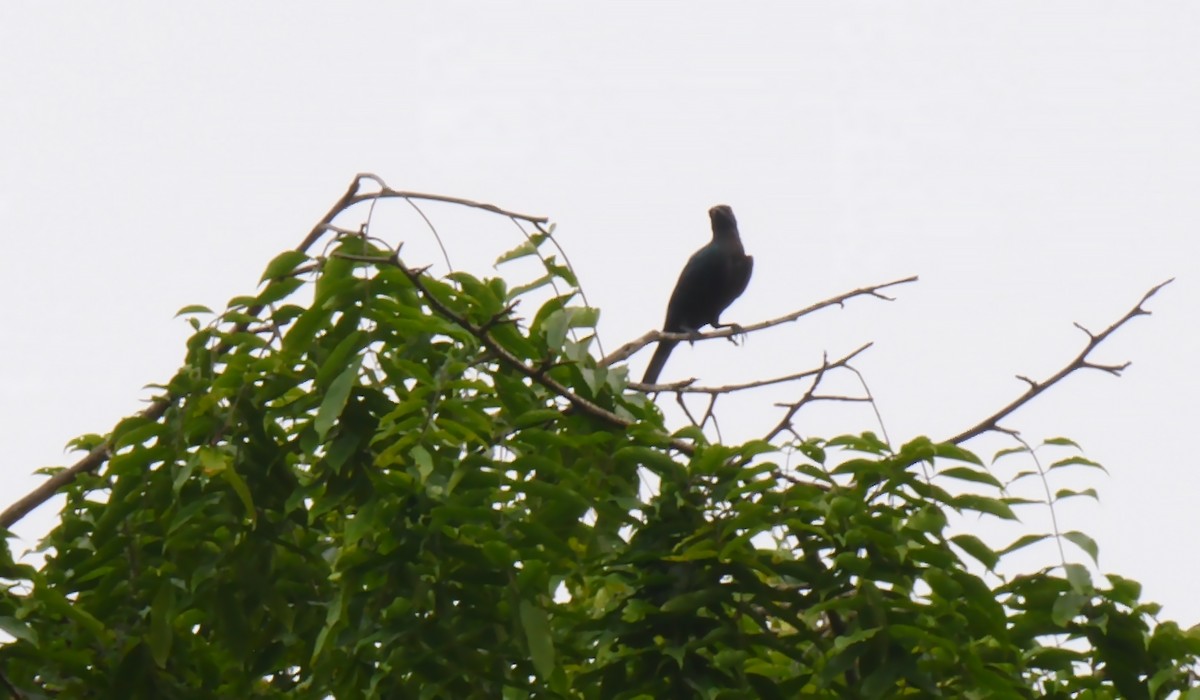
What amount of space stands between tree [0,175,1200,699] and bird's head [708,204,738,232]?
670cm

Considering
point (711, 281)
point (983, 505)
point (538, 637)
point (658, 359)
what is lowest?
point (538, 637)

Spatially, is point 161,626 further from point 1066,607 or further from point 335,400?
point 1066,607

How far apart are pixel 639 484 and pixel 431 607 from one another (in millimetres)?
514

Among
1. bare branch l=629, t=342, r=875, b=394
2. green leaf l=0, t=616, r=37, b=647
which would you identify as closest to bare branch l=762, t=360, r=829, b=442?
bare branch l=629, t=342, r=875, b=394

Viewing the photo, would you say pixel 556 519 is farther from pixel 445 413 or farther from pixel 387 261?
pixel 387 261

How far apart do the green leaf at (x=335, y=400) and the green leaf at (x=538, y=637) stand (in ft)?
1.40

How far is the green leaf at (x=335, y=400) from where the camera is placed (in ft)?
7.55

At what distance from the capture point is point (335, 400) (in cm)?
236

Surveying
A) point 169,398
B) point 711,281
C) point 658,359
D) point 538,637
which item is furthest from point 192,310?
point 711,281

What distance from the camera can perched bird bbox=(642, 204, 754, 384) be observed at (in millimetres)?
9266

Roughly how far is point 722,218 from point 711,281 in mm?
539

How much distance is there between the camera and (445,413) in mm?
2504

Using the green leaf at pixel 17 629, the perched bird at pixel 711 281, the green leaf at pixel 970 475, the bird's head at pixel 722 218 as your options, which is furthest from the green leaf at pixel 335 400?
the bird's head at pixel 722 218

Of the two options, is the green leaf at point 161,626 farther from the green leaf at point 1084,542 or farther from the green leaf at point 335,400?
the green leaf at point 1084,542
